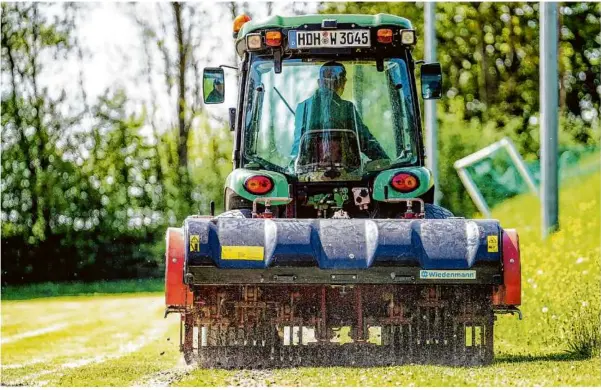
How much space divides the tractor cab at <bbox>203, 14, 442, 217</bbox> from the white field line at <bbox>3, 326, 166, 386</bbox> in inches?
78.3

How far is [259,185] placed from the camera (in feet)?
33.2

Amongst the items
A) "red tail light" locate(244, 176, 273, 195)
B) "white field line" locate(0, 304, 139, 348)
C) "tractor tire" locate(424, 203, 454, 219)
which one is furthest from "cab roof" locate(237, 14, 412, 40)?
"white field line" locate(0, 304, 139, 348)

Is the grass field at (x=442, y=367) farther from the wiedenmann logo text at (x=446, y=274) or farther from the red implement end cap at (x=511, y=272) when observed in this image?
the wiedenmann logo text at (x=446, y=274)

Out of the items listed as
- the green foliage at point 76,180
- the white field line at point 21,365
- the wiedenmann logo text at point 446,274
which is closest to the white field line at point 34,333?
the white field line at point 21,365

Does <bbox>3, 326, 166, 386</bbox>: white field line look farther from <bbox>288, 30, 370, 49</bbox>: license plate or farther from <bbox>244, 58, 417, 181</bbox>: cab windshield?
<bbox>288, 30, 370, 49</bbox>: license plate

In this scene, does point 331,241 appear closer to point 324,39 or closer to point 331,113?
point 331,113

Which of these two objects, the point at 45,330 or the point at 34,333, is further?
the point at 45,330

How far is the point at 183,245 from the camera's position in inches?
366

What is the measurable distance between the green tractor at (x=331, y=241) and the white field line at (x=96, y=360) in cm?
123

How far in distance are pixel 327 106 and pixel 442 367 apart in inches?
93.4

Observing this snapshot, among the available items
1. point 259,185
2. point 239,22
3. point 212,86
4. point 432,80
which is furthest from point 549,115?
point 259,185

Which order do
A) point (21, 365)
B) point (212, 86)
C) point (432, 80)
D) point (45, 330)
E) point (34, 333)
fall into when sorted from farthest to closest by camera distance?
point (45, 330), point (34, 333), point (21, 365), point (432, 80), point (212, 86)

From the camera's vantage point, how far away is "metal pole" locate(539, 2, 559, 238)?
51.5 feet

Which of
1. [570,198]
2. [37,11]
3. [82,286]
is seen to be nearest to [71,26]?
[37,11]
